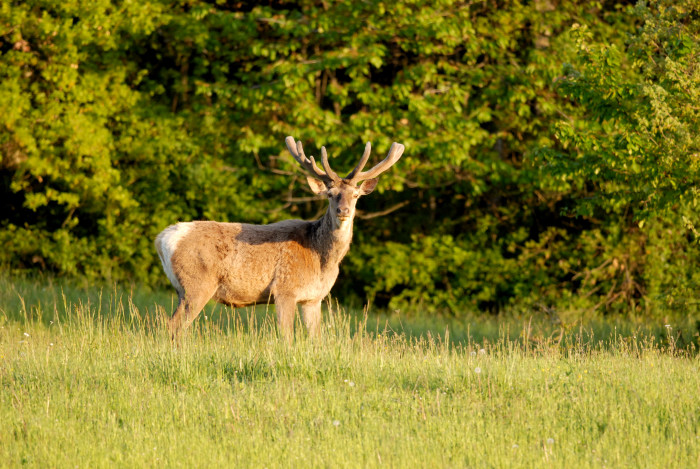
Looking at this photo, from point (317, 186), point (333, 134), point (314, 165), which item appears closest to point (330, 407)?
point (317, 186)

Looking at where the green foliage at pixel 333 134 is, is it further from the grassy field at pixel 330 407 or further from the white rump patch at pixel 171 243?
the grassy field at pixel 330 407

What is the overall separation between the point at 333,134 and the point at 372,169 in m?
4.66

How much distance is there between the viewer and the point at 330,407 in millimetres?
5953

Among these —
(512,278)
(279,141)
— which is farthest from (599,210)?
(279,141)

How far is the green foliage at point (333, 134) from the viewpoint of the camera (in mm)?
14219

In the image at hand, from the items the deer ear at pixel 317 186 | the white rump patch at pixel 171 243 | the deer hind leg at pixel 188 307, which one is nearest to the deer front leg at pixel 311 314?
the deer hind leg at pixel 188 307

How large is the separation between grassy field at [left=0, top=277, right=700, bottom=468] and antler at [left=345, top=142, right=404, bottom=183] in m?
2.13

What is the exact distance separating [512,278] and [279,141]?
5.26 meters

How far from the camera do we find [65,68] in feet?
48.0

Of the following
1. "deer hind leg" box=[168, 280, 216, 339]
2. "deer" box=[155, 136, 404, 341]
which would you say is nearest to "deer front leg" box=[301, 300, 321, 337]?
"deer" box=[155, 136, 404, 341]

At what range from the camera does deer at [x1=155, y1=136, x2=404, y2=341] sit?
8781 millimetres

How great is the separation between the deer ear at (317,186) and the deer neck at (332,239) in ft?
0.89

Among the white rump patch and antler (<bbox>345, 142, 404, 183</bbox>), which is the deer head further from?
the white rump patch

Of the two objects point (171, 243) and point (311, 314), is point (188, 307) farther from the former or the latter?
point (311, 314)
